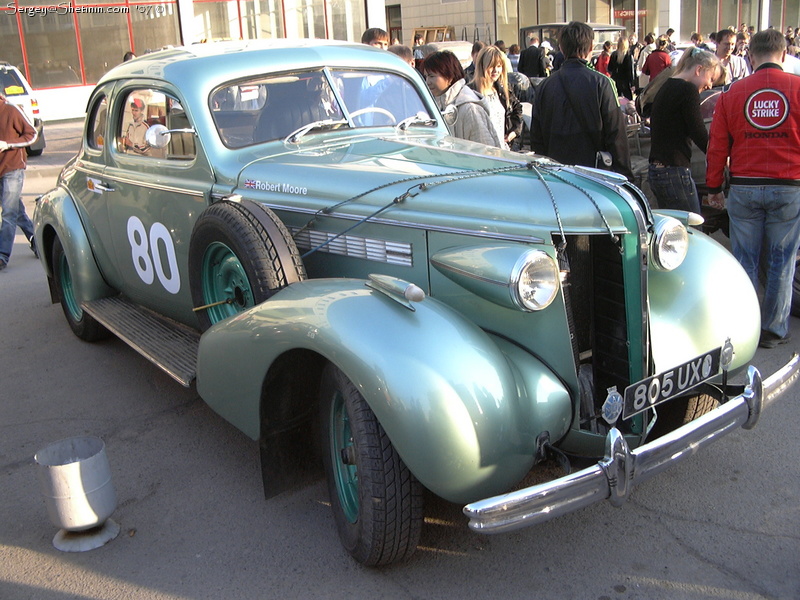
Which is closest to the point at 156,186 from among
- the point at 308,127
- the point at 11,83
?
the point at 308,127

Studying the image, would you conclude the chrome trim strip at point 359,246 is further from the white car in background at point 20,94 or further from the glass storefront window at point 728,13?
the glass storefront window at point 728,13

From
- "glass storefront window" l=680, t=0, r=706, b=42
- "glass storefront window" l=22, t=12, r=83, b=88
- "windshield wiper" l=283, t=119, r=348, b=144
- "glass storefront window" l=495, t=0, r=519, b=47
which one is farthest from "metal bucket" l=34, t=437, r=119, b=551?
"glass storefront window" l=680, t=0, r=706, b=42

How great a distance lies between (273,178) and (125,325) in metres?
1.50

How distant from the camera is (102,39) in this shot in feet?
67.3

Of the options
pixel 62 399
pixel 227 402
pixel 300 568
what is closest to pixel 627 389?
pixel 300 568

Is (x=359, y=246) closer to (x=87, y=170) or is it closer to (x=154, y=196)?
(x=154, y=196)

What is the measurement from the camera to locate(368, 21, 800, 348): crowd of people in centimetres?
449

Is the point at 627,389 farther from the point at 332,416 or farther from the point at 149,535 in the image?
the point at 149,535

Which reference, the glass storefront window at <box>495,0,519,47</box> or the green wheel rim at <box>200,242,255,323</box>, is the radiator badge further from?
the glass storefront window at <box>495,0,519,47</box>

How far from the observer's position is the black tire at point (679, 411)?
3246mm

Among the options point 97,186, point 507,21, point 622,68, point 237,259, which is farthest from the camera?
point 507,21

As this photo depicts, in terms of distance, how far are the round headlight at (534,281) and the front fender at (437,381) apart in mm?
188

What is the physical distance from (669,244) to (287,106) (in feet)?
6.72

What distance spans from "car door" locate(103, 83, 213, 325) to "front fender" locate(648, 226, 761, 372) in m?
2.19
